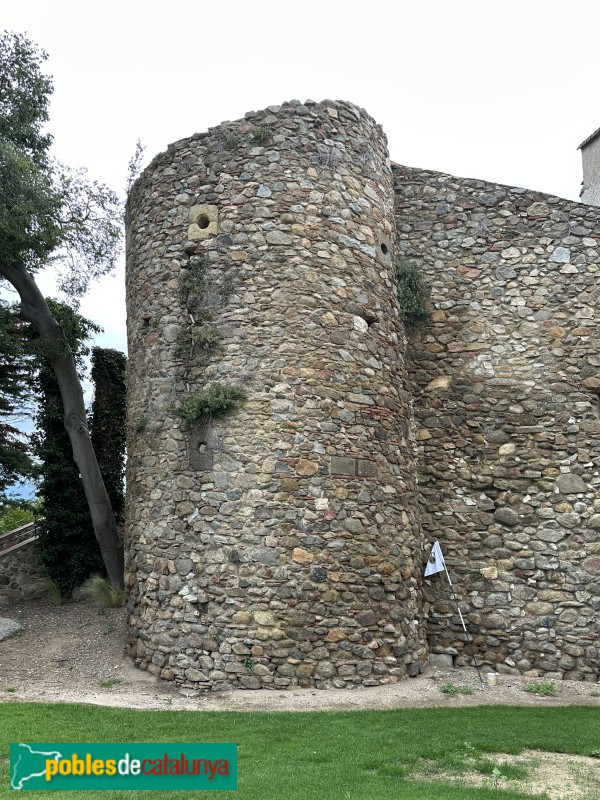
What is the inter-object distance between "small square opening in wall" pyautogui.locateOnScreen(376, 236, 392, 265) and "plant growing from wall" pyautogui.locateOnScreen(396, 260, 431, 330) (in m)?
0.29

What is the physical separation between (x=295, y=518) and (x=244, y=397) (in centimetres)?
168

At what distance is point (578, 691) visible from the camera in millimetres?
9969

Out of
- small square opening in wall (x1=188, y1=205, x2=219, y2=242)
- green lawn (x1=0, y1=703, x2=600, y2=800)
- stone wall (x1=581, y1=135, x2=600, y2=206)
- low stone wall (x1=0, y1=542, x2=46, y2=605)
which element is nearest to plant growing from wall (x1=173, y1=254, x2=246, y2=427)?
small square opening in wall (x1=188, y1=205, x2=219, y2=242)

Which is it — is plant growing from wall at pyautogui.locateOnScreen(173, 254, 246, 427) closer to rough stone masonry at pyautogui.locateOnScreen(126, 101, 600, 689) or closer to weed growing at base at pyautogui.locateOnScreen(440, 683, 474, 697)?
rough stone masonry at pyautogui.locateOnScreen(126, 101, 600, 689)

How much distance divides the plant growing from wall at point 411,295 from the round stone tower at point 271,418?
265 millimetres

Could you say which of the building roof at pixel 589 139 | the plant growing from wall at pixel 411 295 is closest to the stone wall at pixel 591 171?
the building roof at pixel 589 139

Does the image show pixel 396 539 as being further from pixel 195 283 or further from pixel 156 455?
pixel 195 283

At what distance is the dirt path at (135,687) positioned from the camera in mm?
8805

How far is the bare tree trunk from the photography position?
14.2 metres

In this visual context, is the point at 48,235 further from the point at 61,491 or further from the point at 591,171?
the point at 591,171

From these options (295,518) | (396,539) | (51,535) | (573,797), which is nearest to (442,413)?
(396,539)

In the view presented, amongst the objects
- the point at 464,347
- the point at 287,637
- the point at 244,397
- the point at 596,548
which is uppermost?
the point at 464,347

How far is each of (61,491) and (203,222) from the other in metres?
6.78

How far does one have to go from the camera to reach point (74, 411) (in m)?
14.7
